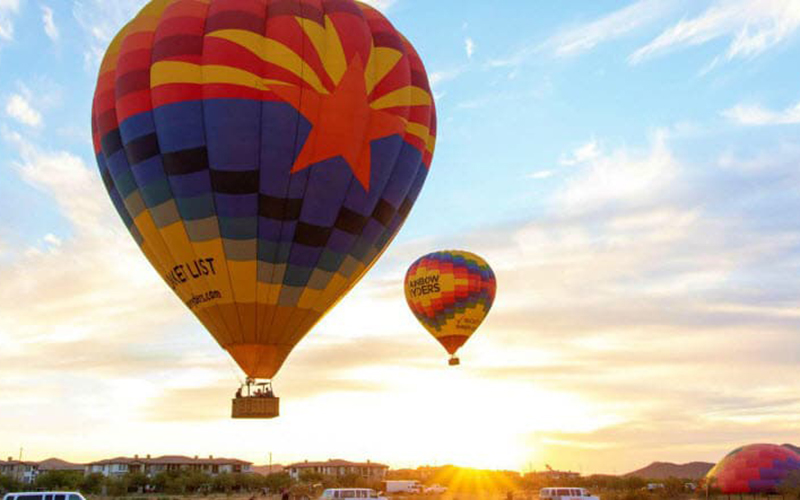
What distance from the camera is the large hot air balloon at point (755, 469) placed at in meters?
50.4

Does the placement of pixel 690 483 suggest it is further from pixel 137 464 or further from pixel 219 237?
pixel 137 464

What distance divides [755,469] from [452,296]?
2501cm

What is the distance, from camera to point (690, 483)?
2675 inches

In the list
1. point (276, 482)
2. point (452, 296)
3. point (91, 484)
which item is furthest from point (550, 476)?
point (452, 296)

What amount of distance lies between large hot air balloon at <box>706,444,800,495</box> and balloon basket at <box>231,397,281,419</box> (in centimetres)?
4127

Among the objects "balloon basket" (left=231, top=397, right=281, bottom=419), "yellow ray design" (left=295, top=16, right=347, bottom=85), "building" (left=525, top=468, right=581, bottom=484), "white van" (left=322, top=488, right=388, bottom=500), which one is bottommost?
"building" (left=525, top=468, right=581, bottom=484)

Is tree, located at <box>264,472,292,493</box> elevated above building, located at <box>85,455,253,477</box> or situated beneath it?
situated beneath

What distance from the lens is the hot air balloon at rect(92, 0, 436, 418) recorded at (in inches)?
846

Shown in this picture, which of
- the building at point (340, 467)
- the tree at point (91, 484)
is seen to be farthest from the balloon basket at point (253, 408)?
the building at point (340, 467)

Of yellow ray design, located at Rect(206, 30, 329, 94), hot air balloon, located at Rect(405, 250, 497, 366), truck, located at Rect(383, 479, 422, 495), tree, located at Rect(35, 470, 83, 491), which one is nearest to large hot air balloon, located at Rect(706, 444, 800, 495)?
hot air balloon, located at Rect(405, 250, 497, 366)

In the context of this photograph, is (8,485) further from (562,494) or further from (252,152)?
(252,152)

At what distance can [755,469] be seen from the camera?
5134 centimetres

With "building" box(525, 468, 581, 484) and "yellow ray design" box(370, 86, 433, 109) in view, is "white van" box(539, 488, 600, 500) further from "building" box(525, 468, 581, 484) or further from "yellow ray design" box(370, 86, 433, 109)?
"building" box(525, 468, 581, 484)

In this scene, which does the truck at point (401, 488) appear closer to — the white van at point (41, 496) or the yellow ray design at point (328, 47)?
the white van at point (41, 496)
